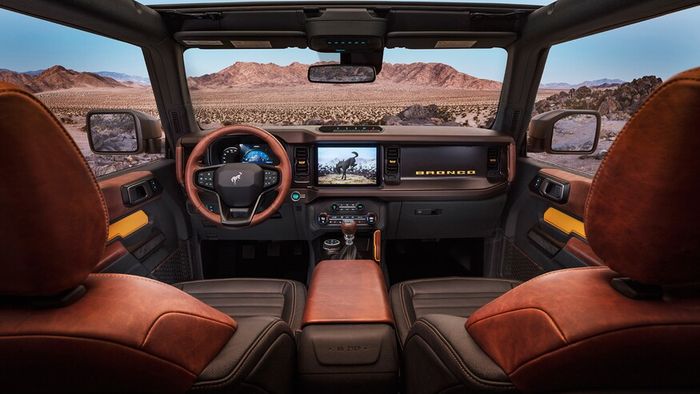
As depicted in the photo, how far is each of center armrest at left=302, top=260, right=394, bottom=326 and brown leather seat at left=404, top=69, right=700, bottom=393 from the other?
1.59 feet

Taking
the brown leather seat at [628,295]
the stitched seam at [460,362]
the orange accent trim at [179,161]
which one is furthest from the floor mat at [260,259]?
the brown leather seat at [628,295]

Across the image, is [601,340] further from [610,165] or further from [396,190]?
[396,190]

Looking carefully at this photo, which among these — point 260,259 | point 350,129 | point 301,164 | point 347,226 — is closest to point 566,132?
point 350,129

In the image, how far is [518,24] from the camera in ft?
9.87

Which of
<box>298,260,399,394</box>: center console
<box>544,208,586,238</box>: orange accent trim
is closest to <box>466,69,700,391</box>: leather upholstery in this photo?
<box>298,260,399,394</box>: center console

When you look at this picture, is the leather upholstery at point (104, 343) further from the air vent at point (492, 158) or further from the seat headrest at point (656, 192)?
the air vent at point (492, 158)

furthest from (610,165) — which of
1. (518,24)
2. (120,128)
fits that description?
(120,128)

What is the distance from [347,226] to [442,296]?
3.02ft

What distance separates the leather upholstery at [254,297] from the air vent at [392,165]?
126cm

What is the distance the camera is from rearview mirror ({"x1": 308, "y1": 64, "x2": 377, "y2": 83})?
3156 millimetres

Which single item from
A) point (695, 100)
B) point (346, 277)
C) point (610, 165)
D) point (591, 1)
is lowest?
point (346, 277)

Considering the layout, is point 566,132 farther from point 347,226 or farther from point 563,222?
point 347,226

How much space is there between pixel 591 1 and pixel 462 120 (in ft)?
5.28

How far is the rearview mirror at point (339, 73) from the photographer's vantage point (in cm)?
316
